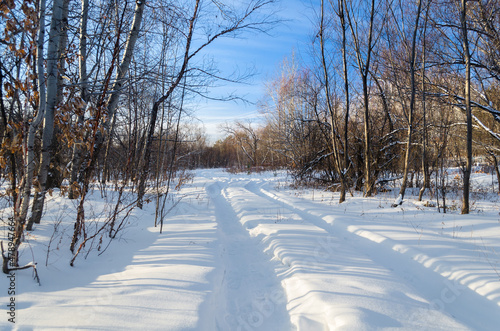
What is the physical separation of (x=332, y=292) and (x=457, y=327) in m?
1.00

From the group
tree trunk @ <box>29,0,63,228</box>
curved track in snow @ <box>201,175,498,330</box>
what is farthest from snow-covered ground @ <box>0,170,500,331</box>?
tree trunk @ <box>29,0,63,228</box>

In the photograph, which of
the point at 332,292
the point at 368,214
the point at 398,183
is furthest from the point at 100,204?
the point at 398,183

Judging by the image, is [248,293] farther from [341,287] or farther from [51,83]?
[51,83]

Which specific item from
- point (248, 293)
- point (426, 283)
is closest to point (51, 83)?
point (248, 293)

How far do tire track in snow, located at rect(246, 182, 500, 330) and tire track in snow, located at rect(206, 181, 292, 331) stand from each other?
4.04ft

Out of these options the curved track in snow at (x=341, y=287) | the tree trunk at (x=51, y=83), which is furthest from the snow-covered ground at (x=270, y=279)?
the tree trunk at (x=51, y=83)

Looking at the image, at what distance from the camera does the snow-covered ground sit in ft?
6.66

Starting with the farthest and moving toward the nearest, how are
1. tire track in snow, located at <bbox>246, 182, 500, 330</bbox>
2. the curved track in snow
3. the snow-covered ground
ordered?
tire track in snow, located at <bbox>246, 182, 500, 330</bbox>
the curved track in snow
the snow-covered ground

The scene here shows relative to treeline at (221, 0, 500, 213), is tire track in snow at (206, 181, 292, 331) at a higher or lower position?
lower

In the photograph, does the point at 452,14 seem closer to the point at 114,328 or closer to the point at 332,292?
the point at 332,292

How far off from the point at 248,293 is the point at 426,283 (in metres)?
2.12

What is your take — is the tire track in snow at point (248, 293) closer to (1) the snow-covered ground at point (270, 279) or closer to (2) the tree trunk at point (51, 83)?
(1) the snow-covered ground at point (270, 279)

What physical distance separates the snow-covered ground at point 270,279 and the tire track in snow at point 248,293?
0.01 m

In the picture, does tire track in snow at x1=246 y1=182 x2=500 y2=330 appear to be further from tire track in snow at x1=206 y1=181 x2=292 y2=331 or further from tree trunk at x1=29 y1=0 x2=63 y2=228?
tree trunk at x1=29 y1=0 x2=63 y2=228
